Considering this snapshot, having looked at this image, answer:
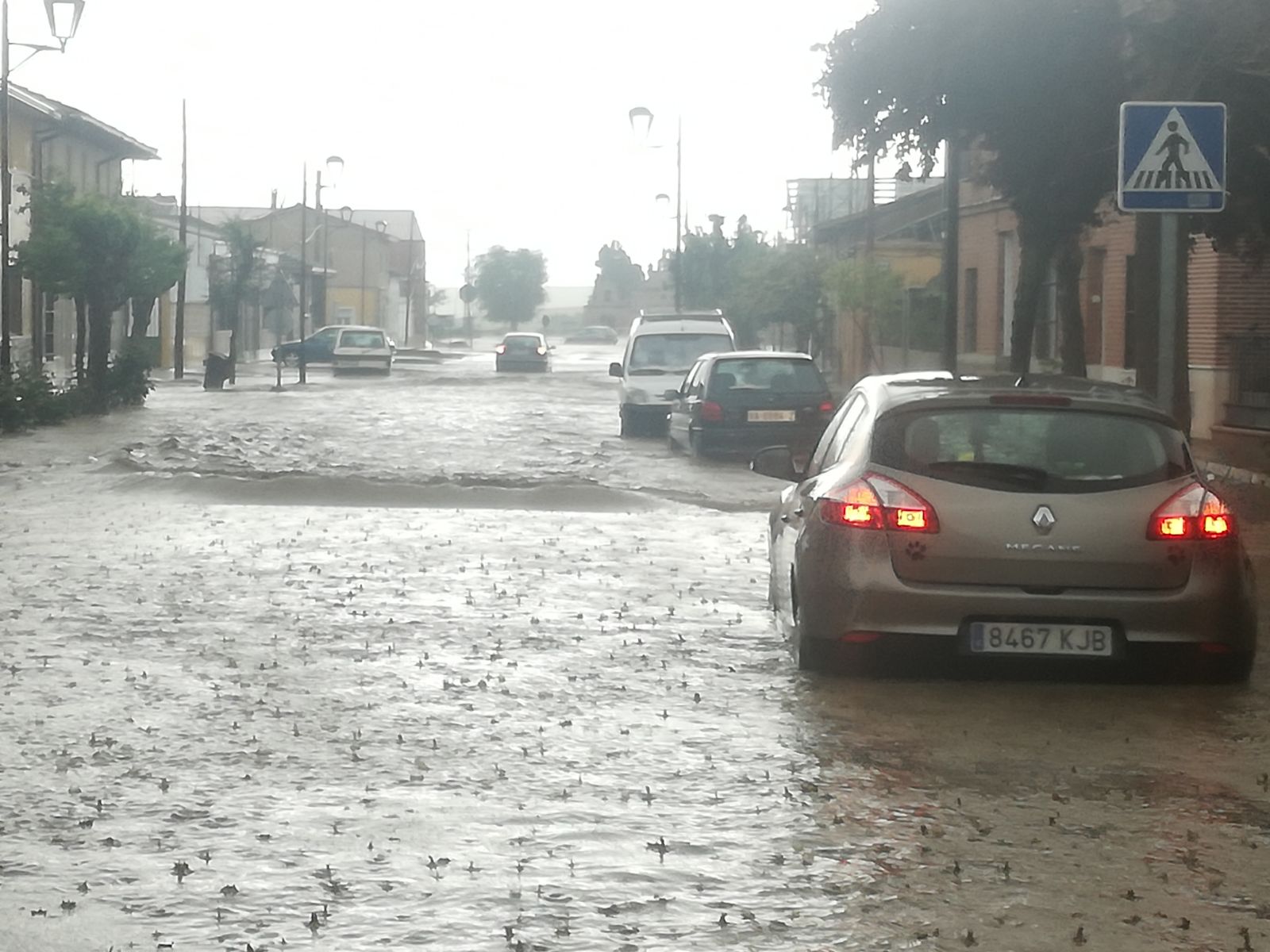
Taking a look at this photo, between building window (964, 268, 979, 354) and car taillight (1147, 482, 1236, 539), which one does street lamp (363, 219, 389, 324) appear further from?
car taillight (1147, 482, 1236, 539)

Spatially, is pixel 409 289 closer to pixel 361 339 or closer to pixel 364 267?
pixel 364 267

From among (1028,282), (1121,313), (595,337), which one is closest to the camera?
(1028,282)

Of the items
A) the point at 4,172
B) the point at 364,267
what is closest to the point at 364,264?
the point at 364,267

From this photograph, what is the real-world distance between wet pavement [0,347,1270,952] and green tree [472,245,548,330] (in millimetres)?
175421

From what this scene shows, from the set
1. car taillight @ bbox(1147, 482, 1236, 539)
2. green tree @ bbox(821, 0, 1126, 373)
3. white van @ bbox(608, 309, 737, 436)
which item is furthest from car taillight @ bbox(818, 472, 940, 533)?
white van @ bbox(608, 309, 737, 436)

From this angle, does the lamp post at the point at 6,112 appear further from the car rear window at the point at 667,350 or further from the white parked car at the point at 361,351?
the white parked car at the point at 361,351

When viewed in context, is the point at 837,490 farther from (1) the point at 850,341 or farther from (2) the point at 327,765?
(1) the point at 850,341

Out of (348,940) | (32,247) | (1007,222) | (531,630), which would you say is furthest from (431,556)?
(1007,222)

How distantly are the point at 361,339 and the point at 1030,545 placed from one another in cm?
5756

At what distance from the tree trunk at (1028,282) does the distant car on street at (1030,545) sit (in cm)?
1796

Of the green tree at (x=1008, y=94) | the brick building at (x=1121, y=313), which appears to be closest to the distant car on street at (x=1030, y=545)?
the brick building at (x=1121, y=313)

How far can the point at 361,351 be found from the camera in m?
65.2

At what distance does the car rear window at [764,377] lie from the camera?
25.2 m

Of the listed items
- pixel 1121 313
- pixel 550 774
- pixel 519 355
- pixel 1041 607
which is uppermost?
pixel 1121 313
